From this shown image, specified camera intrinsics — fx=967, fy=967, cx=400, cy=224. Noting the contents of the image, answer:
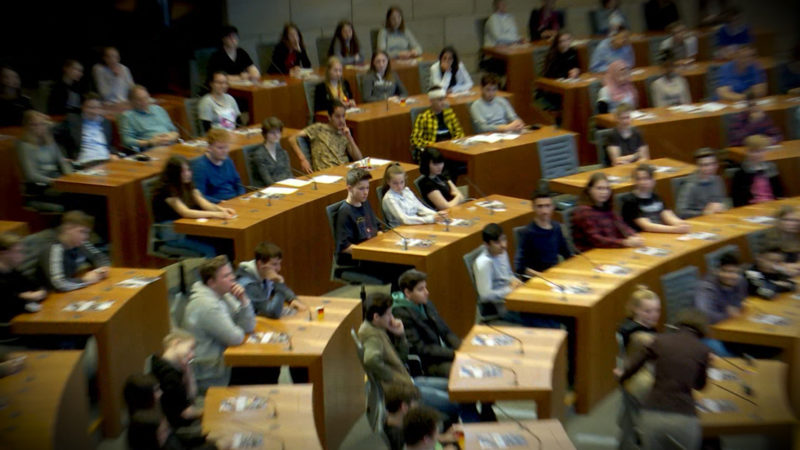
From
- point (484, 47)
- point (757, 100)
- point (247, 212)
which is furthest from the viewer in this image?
point (484, 47)

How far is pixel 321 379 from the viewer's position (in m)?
5.14

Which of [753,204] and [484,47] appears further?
[484,47]

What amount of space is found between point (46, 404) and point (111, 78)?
5.74 metres

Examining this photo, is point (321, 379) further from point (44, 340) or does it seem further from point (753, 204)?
point (753, 204)

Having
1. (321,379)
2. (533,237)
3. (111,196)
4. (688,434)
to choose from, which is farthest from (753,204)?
(111,196)

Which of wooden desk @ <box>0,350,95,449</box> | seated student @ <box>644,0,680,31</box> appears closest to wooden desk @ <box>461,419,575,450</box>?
wooden desk @ <box>0,350,95,449</box>

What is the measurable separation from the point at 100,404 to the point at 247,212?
1.99 metres

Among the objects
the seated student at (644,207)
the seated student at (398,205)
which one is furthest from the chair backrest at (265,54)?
the seated student at (644,207)

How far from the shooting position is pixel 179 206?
6.98 m

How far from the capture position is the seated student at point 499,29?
12.0 metres

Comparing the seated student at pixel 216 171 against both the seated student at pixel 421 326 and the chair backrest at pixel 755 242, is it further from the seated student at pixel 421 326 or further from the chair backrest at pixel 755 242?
the chair backrest at pixel 755 242

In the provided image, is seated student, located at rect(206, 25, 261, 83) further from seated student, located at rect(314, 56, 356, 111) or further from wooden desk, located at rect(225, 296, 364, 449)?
wooden desk, located at rect(225, 296, 364, 449)

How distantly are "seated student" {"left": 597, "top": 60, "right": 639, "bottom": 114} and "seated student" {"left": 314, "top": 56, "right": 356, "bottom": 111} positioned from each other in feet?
8.45

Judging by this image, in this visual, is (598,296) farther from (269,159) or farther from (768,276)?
(269,159)
